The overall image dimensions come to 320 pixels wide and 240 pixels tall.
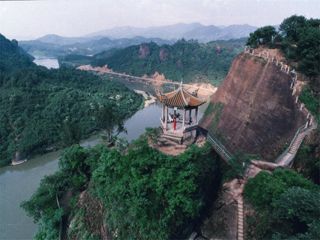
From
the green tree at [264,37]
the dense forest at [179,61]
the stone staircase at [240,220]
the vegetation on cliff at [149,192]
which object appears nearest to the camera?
the vegetation on cliff at [149,192]

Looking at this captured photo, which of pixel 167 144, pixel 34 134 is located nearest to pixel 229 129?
pixel 167 144

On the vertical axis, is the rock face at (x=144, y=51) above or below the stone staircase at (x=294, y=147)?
below

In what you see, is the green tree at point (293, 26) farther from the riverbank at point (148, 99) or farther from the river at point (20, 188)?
the riverbank at point (148, 99)

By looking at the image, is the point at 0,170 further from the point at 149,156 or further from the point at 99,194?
the point at 149,156

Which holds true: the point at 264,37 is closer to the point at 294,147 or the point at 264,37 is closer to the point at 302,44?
the point at 302,44

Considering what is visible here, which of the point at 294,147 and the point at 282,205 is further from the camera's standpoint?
the point at 294,147

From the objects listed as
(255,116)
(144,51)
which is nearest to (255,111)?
(255,116)

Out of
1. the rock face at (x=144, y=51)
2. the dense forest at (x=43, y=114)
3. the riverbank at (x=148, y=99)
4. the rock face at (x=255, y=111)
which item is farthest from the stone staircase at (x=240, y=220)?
the rock face at (x=144, y=51)
